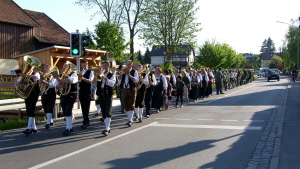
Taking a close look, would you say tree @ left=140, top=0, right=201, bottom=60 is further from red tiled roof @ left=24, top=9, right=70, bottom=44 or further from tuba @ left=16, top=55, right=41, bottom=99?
tuba @ left=16, top=55, right=41, bottom=99

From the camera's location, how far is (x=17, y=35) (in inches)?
1284

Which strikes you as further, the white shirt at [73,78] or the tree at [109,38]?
the tree at [109,38]

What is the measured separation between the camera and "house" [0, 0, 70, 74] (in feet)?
102

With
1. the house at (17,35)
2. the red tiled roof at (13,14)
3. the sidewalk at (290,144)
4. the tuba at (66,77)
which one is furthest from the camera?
the red tiled roof at (13,14)

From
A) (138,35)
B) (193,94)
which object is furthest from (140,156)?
(138,35)

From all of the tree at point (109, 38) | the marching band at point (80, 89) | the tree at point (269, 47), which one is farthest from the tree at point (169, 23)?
the tree at point (269, 47)

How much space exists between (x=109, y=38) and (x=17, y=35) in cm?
903

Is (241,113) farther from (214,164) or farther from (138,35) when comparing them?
(138,35)

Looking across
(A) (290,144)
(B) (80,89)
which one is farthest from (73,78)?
(A) (290,144)

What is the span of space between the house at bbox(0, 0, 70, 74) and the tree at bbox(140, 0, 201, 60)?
9.18m

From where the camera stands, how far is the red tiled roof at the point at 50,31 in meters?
36.6

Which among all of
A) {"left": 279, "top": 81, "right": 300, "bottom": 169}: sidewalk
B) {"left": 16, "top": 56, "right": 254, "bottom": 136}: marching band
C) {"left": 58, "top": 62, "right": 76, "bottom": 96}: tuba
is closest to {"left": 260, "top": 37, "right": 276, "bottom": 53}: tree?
{"left": 279, "top": 81, "right": 300, "bottom": 169}: sidewalk

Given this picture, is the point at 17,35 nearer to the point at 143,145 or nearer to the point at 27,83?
the point at 27,83

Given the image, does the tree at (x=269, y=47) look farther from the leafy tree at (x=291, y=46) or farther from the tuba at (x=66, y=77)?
the tuba at (x=66, y=77)
